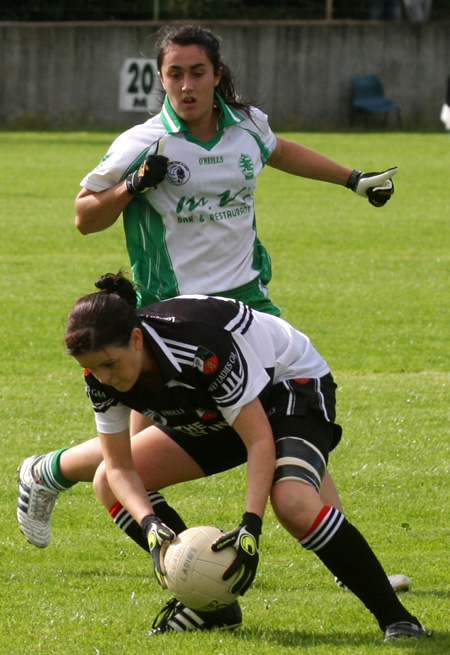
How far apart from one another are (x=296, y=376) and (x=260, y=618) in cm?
81

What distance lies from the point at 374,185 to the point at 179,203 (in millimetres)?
916

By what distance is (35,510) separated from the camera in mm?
4609

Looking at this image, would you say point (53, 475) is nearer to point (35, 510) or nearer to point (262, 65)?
point (35, 510)

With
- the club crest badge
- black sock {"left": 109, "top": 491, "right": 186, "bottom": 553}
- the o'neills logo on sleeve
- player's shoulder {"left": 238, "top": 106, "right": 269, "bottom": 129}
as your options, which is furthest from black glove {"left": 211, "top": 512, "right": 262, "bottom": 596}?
player's shoulder {"left": 238, "top": 106, "right": 269, "bottom": 129}

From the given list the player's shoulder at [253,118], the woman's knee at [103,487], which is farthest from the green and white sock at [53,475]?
the player's shoulder at [253,118]

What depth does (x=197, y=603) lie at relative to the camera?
3688 millimetres

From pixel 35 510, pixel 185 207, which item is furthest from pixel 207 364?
pixel 35 510

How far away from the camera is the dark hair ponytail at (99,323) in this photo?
140 inches

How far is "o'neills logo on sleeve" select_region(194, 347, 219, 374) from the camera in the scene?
3.71 m

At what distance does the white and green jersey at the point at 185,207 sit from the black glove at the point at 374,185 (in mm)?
569

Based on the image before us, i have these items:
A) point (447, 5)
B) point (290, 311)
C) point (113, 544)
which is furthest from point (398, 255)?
point (447, 5)

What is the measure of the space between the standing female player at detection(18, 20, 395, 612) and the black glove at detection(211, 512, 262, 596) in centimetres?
98

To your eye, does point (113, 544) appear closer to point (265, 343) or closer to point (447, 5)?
point (265, 343)

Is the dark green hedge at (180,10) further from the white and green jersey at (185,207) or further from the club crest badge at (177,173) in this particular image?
the club crest badge at (177,173)
